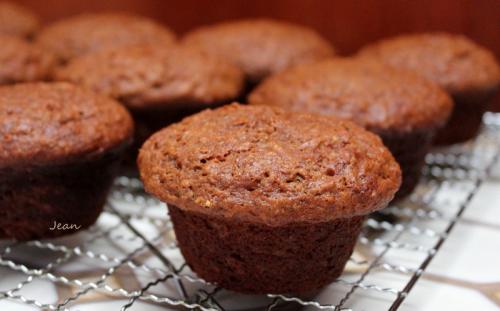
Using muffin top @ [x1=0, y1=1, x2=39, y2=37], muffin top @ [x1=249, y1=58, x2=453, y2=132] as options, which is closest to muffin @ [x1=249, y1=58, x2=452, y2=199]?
muffin top @ [x1=249, y1=58, x2=453, y2=132]

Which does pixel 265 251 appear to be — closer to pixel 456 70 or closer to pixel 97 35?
pixel 456 70

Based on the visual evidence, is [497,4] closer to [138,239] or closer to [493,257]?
[493,257]

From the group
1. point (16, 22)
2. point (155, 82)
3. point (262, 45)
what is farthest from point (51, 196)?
point (16, 22)

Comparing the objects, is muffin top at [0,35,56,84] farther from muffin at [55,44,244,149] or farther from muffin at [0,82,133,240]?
muffin at [0,82,133,240]

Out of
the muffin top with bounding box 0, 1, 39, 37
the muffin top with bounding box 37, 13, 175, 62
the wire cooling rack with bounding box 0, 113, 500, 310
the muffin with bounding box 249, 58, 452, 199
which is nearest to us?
→ the wire cooling rack with bounding box 0, 113, 500, 310

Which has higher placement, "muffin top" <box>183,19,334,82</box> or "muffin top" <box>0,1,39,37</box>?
"muffin top" <box>183,19,334,82</box>

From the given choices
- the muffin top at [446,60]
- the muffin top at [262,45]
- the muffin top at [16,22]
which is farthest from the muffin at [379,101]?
the muffin top at [16,22]

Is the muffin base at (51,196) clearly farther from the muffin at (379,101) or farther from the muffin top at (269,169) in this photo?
the muffin at (379,101)
